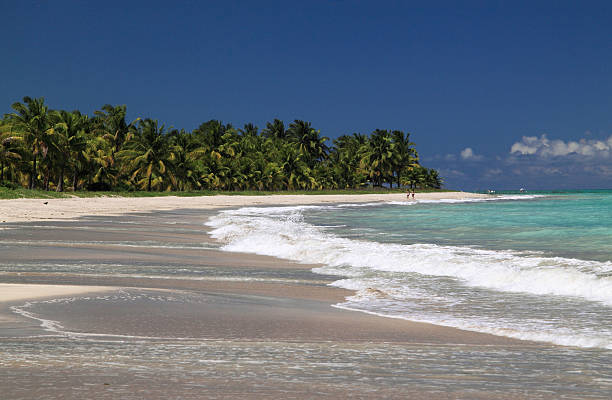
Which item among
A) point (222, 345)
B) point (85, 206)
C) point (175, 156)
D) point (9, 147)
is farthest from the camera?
point (175, 156)

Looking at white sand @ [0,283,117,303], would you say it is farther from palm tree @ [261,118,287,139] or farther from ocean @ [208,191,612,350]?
palm tree @ [261,118,287,139]

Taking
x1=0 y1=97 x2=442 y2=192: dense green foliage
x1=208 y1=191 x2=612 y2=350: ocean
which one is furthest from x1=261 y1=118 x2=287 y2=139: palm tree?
x1=208 y1=191 x2=612 y2=350: ocean

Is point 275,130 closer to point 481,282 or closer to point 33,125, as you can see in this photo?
point 33,125

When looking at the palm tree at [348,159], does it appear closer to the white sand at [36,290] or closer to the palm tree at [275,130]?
the palm tree at [275,130]

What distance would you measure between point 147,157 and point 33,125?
1530 cm

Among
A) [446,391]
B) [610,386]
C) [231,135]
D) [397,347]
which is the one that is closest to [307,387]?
[446,391]

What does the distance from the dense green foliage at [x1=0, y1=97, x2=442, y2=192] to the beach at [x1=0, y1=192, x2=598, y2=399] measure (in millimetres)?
45421

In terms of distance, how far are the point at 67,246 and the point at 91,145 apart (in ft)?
159

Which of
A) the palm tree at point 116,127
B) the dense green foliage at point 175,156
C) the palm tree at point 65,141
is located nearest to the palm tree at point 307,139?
the dense green foliage at point 175,156

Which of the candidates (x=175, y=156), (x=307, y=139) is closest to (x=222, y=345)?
(x=175, y=156)

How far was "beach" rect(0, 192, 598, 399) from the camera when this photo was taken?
3244 millimetres

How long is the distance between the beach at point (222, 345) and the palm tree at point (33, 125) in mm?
45619

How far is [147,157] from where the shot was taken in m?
63.2

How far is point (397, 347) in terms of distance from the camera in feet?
14.5
